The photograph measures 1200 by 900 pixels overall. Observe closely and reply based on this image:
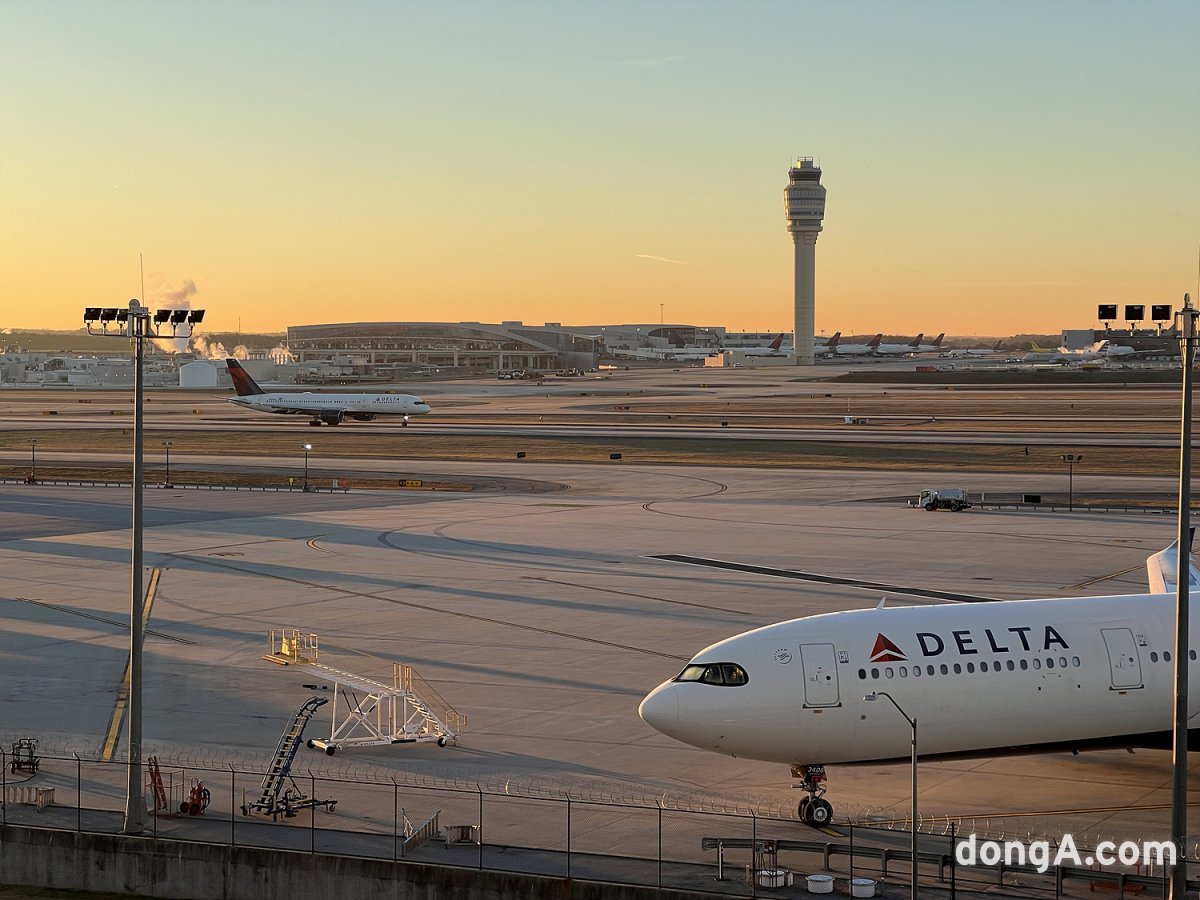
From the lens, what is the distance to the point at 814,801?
103 feet

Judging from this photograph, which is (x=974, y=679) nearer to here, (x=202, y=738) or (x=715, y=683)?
(x=715, y=683)

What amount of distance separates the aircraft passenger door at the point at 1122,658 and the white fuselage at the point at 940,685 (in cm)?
2

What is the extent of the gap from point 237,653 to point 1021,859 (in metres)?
31.4

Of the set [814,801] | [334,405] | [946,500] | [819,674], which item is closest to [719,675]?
[819,674]

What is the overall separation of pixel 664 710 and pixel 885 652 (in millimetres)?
4908

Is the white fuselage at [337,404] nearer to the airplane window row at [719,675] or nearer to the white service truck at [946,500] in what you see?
the white service truck at [946,500]

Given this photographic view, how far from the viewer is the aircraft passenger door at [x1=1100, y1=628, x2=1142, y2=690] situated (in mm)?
32406

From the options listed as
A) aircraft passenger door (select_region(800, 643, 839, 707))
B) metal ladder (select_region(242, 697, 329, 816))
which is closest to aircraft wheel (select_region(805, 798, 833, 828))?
aircraft passenger door (select_region(800, 643, 839, 707))

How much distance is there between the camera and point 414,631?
55.8m

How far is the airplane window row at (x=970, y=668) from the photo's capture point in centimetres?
3064

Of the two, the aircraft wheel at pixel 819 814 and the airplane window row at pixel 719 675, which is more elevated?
the airplane window row at pixel 719 675

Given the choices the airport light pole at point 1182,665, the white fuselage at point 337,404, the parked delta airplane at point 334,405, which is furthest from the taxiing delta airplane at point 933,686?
the white fuselage at point 337,404

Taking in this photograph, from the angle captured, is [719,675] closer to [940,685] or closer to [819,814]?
[819,814]

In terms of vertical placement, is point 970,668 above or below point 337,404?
below
